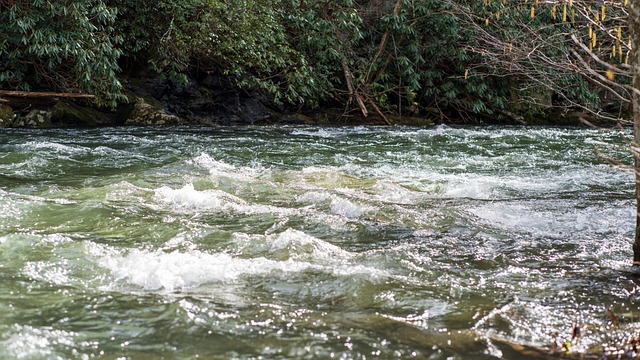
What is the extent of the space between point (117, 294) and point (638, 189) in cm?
315

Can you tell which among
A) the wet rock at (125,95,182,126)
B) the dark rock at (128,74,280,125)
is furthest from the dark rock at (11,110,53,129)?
the dark rock at (128,74,280,125)

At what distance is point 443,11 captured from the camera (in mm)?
17062

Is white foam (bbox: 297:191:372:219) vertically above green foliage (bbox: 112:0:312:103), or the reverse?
green foliage (bbox: 112:0:312:103)

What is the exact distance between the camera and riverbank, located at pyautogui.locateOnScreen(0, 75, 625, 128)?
13930mm

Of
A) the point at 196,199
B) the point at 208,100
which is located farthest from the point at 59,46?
the point at 196,199

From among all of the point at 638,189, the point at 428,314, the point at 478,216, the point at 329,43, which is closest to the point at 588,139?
the point at 329,43

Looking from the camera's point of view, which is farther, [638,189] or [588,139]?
[588,139]

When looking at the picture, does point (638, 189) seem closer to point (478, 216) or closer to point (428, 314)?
point (428, 314)

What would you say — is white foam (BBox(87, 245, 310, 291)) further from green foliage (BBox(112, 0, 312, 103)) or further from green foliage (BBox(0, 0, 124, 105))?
green foliage (BBox(112, 0, 312, 103))

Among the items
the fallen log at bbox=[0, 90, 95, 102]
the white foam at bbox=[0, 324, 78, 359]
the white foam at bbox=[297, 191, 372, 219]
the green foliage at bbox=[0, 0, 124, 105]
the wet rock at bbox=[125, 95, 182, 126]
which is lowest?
the white foam at bbox=[297, 191, 372, 219]

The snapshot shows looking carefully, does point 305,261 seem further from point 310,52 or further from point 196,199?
point 310,52

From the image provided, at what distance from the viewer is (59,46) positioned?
11938mm

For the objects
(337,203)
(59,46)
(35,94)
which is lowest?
(337,203)

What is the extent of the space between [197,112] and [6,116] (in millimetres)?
4493
